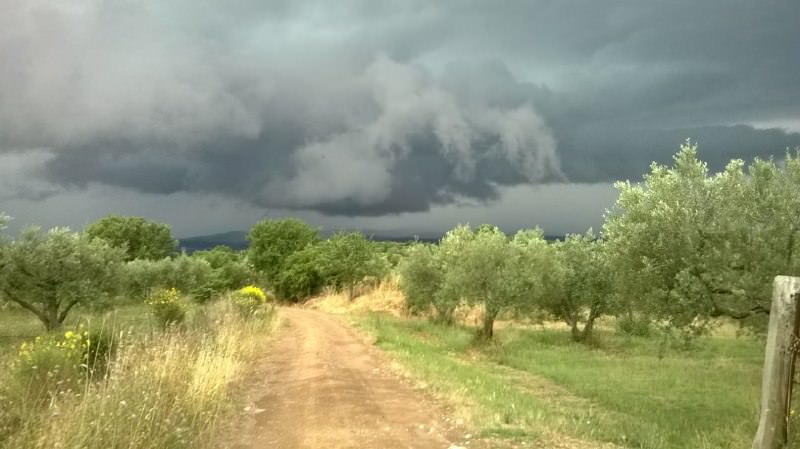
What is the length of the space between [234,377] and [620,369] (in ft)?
54.7

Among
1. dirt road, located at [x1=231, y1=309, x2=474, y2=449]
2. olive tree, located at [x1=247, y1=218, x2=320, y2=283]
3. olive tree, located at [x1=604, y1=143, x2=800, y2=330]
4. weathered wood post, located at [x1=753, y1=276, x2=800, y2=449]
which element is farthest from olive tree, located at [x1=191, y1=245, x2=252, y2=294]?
weathered wood post, located at [x1=753, y1=276, x2=800, y2=449]

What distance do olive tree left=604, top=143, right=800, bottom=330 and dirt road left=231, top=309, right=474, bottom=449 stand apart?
19.1ft

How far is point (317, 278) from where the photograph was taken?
77.9 m

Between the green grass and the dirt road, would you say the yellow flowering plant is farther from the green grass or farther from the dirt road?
the green grass

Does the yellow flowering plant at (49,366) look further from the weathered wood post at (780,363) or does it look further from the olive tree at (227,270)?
the olive tree at (227,270)

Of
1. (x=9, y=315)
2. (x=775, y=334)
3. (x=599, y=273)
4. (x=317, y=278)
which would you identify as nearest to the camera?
(x=775, y=334)

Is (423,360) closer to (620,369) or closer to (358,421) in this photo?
(358,421)

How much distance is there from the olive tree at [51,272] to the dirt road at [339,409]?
12.3 metres

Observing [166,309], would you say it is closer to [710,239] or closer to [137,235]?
[710,239]

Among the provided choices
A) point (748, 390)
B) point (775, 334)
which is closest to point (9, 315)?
point (748, 390)

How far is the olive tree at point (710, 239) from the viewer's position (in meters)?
12.4

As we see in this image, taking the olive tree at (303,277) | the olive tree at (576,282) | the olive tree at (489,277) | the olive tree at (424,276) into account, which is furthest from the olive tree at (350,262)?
the olive tree at (489,277)

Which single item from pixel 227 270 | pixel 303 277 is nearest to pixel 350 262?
pixel 303 277

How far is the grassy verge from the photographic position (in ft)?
22.6
